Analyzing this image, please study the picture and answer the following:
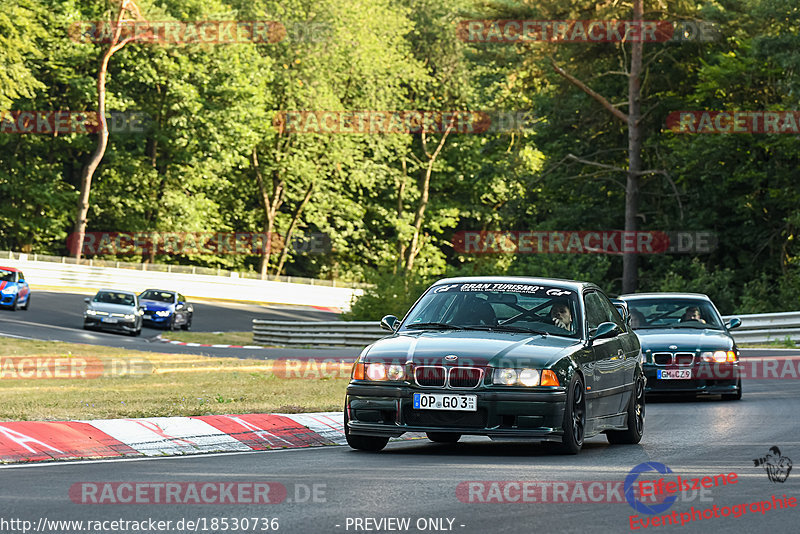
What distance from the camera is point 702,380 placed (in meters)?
18.1

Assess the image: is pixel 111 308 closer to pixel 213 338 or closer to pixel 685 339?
pixel 213 338

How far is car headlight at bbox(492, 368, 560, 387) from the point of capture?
10289 mm

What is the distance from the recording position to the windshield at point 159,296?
45438mm

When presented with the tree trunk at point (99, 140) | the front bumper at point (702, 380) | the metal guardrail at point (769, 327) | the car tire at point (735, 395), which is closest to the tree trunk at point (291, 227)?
the tree trunk at point (99, 140)

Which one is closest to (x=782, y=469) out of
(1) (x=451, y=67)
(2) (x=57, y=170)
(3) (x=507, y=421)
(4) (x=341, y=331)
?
(3) (x=507, y=421)

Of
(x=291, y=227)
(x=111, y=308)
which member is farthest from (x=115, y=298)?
(x=291, y=227)

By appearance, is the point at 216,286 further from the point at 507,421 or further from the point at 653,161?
the point at 507,421

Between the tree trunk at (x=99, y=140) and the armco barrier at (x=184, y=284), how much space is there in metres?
A: 5.17

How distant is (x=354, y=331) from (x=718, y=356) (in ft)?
62.2

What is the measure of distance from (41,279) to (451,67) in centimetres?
3518

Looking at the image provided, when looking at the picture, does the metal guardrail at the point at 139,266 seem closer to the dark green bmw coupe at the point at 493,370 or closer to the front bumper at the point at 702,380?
the front bumper at the point at 702,380

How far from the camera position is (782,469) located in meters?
9.92

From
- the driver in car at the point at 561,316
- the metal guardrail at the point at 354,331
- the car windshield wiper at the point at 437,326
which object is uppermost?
the driver in car at the point at 561,316

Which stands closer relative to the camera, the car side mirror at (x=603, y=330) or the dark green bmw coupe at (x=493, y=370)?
the dark green bmw coupe at (x=493, y=370)
